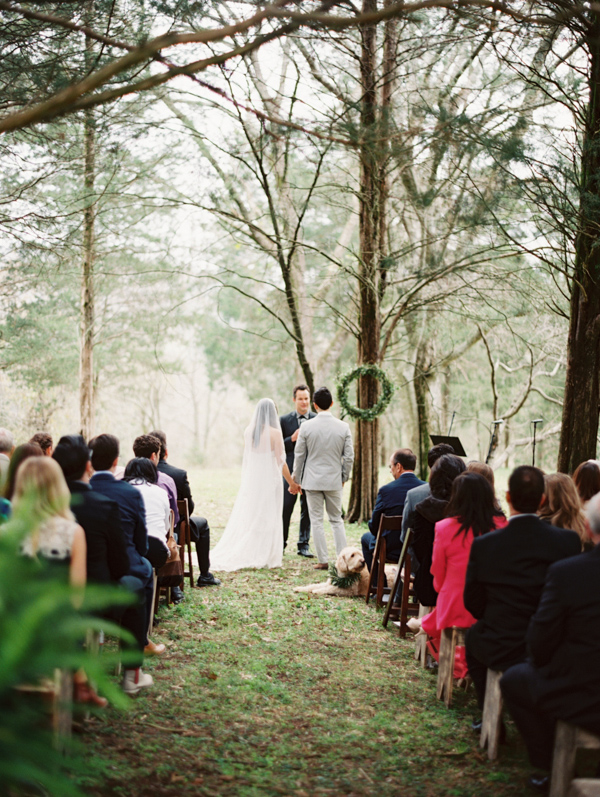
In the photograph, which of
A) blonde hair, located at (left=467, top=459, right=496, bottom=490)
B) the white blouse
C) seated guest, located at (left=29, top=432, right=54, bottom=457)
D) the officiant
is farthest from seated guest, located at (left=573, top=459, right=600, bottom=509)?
the officiant

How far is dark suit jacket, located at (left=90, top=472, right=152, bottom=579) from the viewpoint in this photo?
15.6 ft

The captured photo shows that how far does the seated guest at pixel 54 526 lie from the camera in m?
3.34

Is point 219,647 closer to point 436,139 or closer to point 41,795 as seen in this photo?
point 41,795

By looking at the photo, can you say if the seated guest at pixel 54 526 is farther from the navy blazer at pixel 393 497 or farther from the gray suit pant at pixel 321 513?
the gray suit pant at pixel 321 513

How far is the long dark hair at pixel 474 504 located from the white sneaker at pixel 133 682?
221 cm

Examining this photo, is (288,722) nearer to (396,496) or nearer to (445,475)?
(445,475)

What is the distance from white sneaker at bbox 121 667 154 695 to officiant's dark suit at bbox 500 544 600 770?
2.54 metres

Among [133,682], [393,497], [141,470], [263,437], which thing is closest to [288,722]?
[133,682]

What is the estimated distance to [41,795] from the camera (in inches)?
92.3

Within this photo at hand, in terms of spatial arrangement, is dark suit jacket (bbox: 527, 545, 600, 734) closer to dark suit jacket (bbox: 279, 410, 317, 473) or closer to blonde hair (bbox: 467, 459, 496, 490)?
blonde hair (bbox: 467, 459, 496, 490)

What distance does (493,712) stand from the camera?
3955 millimetres

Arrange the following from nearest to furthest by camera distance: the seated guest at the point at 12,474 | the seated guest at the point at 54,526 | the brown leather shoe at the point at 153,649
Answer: the seated guest at the point at 54,526, the seated guest at the point at 12,474, the brown leather shoe at the point at 153,649

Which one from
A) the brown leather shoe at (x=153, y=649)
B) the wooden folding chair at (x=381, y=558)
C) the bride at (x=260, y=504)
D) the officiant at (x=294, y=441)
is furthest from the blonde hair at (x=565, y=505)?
the officiant at (x=294, y=441)

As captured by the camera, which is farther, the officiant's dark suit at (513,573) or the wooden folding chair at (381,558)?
the wooden folding chair at (381,558)
